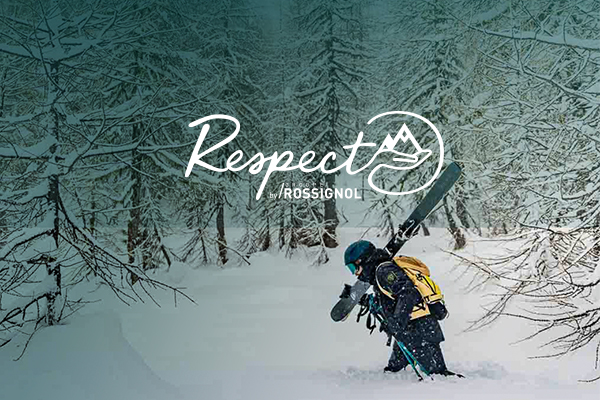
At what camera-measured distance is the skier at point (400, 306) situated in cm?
435

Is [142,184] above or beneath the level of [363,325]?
above

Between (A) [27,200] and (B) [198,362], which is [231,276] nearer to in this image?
(B) [198,362]

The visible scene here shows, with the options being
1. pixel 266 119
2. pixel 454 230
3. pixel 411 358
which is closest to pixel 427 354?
pixel 411 358

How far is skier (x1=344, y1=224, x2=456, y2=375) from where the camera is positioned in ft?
14.3

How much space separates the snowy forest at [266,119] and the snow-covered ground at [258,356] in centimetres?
60

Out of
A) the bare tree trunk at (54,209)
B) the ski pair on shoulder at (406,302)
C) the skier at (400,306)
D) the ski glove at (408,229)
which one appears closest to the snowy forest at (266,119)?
the bare tree trunk at (54,209)

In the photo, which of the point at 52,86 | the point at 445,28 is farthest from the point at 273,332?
the point at 445,28

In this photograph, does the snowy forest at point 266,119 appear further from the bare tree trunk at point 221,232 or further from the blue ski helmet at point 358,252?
the blue ski helmet at point 358,252

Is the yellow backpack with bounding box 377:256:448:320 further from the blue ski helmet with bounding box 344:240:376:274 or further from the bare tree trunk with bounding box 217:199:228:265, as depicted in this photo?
the bare tree trunk with bounding box 217:199:228:265

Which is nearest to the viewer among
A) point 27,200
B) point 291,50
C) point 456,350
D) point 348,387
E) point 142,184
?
point 348,387

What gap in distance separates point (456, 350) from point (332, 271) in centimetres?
505

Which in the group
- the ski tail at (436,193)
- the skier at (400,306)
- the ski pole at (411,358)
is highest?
the ski tail at (436,193)

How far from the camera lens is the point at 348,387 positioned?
14.5 ft

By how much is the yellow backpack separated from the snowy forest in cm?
138
